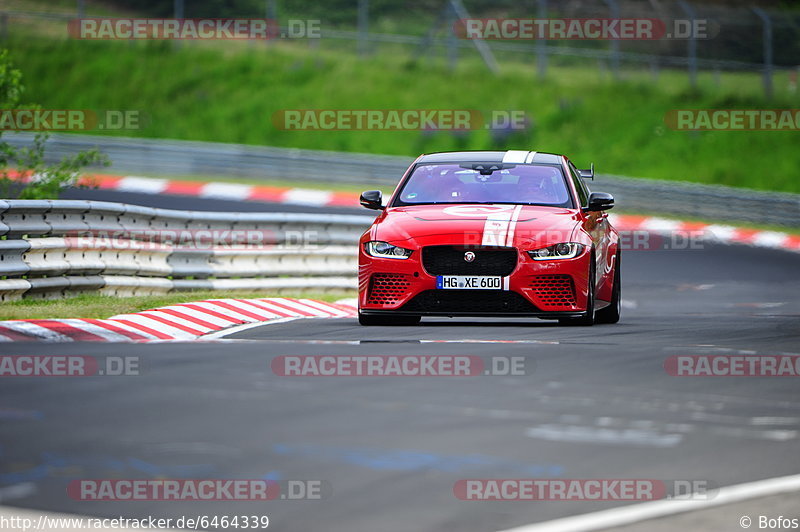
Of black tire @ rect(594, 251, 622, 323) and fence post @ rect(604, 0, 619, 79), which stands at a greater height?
fence post @ rect(604, 0, 619, 79)

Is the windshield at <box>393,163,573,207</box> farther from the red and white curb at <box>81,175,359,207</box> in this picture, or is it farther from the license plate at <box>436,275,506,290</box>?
the red and white curb at <box>81,175,359,207</box>

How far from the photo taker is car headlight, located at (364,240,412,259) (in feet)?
38.8

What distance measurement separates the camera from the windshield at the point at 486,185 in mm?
12688

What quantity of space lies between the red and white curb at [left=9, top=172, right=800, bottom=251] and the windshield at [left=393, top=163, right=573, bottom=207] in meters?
15.0

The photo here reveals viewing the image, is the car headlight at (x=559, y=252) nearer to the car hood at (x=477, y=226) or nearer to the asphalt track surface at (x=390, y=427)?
the car hood at (x=477, y=226)

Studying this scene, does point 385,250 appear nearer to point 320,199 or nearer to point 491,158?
point 491,158

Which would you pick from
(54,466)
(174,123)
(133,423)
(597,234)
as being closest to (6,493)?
(54,466)

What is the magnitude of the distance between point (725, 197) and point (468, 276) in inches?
794

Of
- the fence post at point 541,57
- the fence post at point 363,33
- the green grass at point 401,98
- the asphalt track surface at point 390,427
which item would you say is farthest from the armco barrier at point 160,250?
the fence post at point 541,57

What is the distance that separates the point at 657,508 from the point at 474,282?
6087mm

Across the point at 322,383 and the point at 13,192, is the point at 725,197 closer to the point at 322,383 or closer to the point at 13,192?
the point at 13,192

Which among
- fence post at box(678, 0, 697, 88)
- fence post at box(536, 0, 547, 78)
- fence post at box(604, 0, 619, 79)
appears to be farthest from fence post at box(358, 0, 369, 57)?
fence post at box(678, 0, 697, 88)

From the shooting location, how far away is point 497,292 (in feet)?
38.2

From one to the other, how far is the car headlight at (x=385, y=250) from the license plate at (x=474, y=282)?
42cm
